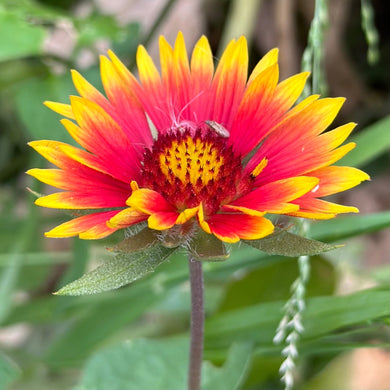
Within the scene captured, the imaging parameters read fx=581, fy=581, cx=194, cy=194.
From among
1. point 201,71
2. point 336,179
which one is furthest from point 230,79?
point 336,179

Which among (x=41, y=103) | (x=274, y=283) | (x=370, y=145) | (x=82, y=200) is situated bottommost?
(x=82, y=200)

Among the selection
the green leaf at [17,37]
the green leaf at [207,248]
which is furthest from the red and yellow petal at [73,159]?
the green leaf at [17,37]

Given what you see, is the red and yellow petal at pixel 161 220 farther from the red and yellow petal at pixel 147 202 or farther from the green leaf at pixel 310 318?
the green leaf at pixel 310 318

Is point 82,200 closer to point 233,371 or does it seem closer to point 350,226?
point 233,371

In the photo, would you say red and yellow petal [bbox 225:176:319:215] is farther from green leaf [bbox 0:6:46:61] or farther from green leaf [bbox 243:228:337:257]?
A: green leaf [bbox 0:6:46:61]

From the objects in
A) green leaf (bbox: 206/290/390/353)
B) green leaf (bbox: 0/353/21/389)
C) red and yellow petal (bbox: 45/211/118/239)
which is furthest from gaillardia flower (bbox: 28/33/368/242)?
green leaf (bbox: 0/353/21/389)

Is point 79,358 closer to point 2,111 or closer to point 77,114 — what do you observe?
point 77,114
